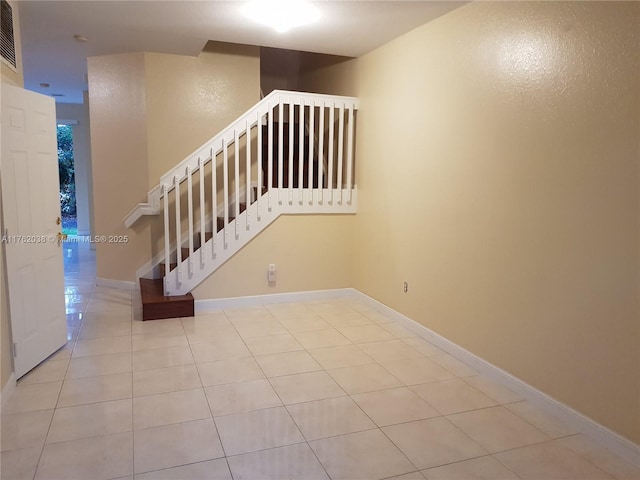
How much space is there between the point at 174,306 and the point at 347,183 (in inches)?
87.7

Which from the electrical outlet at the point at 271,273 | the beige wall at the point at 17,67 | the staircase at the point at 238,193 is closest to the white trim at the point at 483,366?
the electrical outlet at the point at 271,273

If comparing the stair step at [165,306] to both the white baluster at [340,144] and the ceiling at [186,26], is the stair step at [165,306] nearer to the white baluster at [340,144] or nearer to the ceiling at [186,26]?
the white baluster at [340,144]

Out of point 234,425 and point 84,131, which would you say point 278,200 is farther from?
point 84,131

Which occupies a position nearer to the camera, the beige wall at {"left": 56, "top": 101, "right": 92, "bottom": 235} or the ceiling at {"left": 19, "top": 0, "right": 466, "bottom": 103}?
the ceiling at {"left": 19, "top": 0, "right": 466, "bottom": 103}

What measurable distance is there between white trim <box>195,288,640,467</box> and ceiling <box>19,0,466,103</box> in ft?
8.28

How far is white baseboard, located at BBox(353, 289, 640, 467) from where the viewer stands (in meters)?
2.28

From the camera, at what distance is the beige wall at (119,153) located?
5.10 meters

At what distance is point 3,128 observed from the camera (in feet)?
9.01

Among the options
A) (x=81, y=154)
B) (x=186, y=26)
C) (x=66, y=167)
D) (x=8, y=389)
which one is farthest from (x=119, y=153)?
(x=66, y=167)

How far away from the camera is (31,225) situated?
307 centimetres

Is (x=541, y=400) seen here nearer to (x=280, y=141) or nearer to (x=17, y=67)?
(x=280, y=141)

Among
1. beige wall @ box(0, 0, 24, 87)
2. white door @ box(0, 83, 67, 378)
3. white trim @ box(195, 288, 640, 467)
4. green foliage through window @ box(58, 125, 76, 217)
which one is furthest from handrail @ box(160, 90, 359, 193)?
green foliage through window @ box(58, 125, 76, 217)

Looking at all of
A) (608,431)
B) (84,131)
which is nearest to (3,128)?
(608,431)

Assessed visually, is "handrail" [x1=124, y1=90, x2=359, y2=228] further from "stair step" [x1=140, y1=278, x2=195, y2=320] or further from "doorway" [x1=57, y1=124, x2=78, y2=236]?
"doorway" [x1=57, y1=124, x2=78, y2=236]
